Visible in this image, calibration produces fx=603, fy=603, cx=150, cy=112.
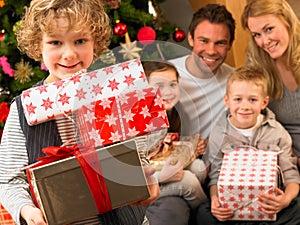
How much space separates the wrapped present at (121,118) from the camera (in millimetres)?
1191

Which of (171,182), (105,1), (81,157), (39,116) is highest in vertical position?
(105,1)

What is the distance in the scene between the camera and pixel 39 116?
49.9 inches

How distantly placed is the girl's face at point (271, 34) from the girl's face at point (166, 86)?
114 cm

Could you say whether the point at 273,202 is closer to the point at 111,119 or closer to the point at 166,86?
the point at 166,86

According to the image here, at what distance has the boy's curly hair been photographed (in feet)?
Answer: 4.22

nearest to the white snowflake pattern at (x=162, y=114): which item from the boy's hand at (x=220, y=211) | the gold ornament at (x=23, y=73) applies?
the boy's hand at (x=220, y=211)

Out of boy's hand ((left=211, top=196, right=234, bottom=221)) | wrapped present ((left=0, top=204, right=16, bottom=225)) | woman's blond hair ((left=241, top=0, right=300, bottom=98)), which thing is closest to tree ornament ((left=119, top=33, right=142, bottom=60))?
wrapped present ((left=0, top=204, right=16, bottom=225))

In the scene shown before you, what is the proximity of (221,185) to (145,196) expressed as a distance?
4.11ft

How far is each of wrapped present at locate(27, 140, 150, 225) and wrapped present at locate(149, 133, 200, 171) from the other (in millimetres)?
155

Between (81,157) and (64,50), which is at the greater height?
(64,50)

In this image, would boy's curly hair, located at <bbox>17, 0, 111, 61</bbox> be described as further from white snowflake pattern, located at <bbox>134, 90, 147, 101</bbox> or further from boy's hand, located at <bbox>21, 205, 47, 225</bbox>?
boy's hand, located at <bbox>21, 205, 47, 225</bbox>

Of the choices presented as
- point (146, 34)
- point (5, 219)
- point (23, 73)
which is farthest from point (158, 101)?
point (23, 73)

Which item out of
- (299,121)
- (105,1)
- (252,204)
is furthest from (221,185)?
(105,1)

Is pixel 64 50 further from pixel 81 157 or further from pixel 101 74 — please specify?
pixel 81 157
